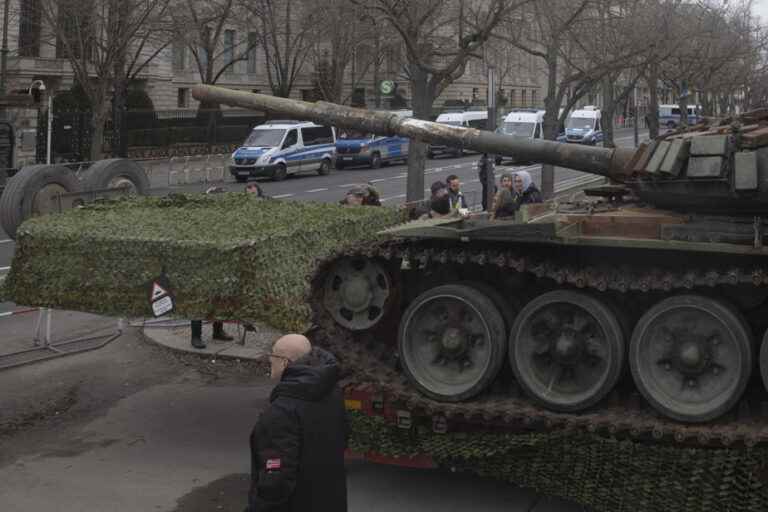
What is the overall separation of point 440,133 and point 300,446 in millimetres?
4703

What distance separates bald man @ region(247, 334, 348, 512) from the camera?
4.51 meters

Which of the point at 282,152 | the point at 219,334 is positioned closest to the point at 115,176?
the point at 219,334

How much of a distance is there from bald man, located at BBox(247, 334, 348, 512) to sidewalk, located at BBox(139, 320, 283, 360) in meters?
5.92

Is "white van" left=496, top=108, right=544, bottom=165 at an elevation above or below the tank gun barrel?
above

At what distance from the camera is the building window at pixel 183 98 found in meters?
56.5

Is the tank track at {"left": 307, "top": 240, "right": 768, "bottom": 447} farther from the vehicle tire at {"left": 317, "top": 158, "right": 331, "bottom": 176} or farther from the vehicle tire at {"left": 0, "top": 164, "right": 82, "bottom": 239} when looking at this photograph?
the vehicle tire at {"left": 317, "top": 158, "right": 331, "bottom": 176}

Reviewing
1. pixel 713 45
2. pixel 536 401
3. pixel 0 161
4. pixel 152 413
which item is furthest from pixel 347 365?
pixel 713 45

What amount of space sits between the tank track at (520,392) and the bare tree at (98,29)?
81.5 feet

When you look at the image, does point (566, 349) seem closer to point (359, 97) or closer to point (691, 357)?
point (691, 357)

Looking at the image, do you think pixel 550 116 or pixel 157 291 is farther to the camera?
pixel 550 116

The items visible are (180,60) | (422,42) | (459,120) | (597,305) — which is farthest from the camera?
(180,60)

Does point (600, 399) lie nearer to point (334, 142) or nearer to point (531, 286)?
point (531, 286)

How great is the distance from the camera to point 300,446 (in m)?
4.56

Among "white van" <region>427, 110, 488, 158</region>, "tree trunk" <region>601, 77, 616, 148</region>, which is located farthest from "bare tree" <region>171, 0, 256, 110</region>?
"tree trunk" <region>601, 77, 616, 148</region>
